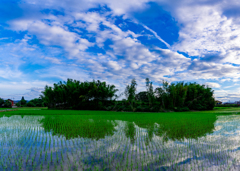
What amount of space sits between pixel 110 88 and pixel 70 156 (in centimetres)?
2334

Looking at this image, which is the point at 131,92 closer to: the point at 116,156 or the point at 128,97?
the point at 128,97

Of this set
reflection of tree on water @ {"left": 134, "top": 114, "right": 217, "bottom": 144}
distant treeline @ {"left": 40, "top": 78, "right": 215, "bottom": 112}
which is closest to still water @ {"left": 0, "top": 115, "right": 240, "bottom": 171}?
reflection of tree on water @ {"left": 134, "top": 114, "right": 217, "bottom": 144}

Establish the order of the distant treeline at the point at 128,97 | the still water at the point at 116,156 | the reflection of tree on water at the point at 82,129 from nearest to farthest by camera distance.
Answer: the still water at the point at 116,156 → the reflection of tree on water at the point at 82,129 → the distant treeline at the point at 128,97

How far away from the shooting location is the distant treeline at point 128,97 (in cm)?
2444

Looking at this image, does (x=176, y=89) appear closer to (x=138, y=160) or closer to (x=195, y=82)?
(x=195, y=82)

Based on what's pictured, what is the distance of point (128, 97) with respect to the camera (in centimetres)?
2483

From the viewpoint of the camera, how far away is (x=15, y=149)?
405cm

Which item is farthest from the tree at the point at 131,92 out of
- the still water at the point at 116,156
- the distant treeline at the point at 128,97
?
the still water at the point at 116,156

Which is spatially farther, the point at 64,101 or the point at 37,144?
the point at 64,101

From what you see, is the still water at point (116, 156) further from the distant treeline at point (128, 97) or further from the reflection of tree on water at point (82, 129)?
the distant treeline at point (128, 97)

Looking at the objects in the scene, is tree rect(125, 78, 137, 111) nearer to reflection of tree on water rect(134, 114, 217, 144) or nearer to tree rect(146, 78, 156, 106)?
tree rect(146, 78, 156, 106)

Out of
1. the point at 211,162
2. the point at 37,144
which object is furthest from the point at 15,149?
the point at 211,162

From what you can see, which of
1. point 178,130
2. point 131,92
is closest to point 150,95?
point 131,92

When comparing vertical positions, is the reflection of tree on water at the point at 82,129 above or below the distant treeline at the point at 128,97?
below
